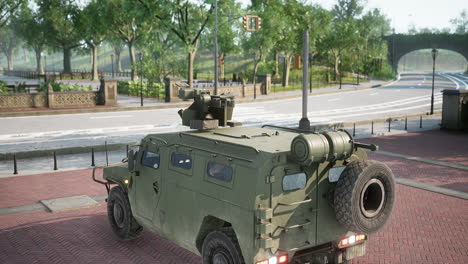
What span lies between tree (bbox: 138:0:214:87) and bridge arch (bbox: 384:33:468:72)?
73171 millimetres

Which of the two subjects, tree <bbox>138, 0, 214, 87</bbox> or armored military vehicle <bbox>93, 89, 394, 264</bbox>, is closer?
armored military vehicle <bbox>93, 89, 394, 264</bbox>

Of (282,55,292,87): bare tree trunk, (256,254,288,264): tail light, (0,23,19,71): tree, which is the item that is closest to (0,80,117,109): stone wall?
(282,55,292,87): bare tree trunk

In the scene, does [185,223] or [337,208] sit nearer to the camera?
[337,208]

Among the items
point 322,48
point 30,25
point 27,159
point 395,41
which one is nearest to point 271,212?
point 27,159

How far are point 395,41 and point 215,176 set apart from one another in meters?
116

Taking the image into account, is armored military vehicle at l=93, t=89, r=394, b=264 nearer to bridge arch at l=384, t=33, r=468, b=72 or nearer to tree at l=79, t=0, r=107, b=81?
tree at l=79, t=0, r=107, b=81

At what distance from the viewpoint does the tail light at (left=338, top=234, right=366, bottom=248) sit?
7797mm

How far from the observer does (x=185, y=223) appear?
815 centimetres

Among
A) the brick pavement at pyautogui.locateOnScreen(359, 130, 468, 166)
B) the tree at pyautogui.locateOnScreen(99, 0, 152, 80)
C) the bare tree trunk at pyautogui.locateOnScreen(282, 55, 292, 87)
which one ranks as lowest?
the brick pavement at pyautogui.locateOnScreen(359, 130, 468, 166)

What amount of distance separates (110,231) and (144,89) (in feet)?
116

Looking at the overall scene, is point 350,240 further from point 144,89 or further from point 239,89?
point 239,89

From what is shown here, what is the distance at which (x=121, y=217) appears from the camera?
10125mm

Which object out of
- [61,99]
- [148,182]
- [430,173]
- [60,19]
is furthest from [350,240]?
[60,19]

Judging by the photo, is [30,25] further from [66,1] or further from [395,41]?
[395,41]
